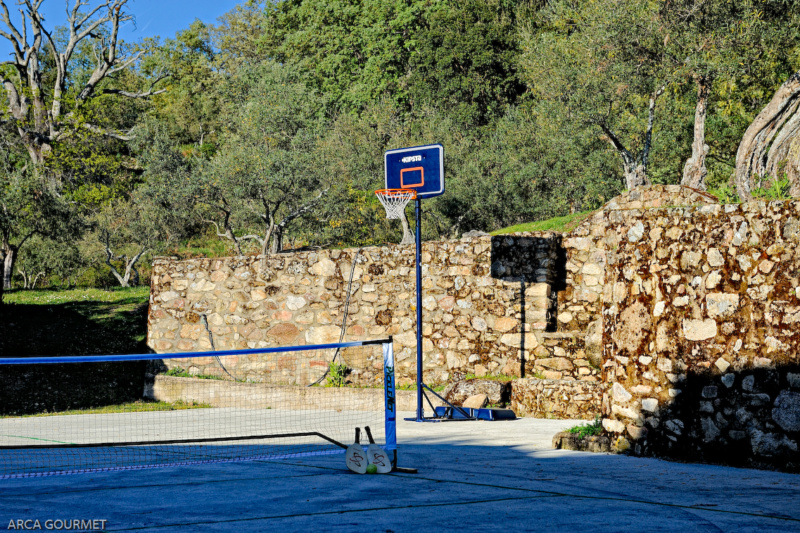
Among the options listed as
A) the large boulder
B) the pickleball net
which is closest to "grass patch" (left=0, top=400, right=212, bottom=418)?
the pickleball net

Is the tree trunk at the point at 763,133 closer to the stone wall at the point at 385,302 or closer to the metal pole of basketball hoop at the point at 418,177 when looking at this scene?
the stone wall at the point at 385,302

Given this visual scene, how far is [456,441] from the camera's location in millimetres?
7402

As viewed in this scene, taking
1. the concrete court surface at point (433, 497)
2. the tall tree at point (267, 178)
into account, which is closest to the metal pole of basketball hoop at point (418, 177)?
the concrete court surface at point (433, 497)

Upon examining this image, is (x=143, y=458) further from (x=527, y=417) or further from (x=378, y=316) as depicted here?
(x=378, y=316)

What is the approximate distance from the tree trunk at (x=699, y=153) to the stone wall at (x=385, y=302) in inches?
248

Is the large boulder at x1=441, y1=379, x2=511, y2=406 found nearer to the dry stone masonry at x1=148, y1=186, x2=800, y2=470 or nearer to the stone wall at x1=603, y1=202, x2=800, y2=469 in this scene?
the dry stone masonry at x1=148, y1=186, x2=800, y2=470

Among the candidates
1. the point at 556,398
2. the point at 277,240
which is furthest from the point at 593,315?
the point at 277,240

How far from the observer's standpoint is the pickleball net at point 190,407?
6.63 m

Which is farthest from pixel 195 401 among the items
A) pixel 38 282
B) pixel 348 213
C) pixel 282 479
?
pixel 38 282

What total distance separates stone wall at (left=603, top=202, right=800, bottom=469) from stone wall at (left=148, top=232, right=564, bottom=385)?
4419mm

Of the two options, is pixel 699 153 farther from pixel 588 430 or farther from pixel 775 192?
pixel 588 430

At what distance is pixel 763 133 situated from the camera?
10.1 meters

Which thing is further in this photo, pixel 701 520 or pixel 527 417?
pixel 527 417

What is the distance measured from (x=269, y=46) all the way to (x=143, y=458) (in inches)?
1846
